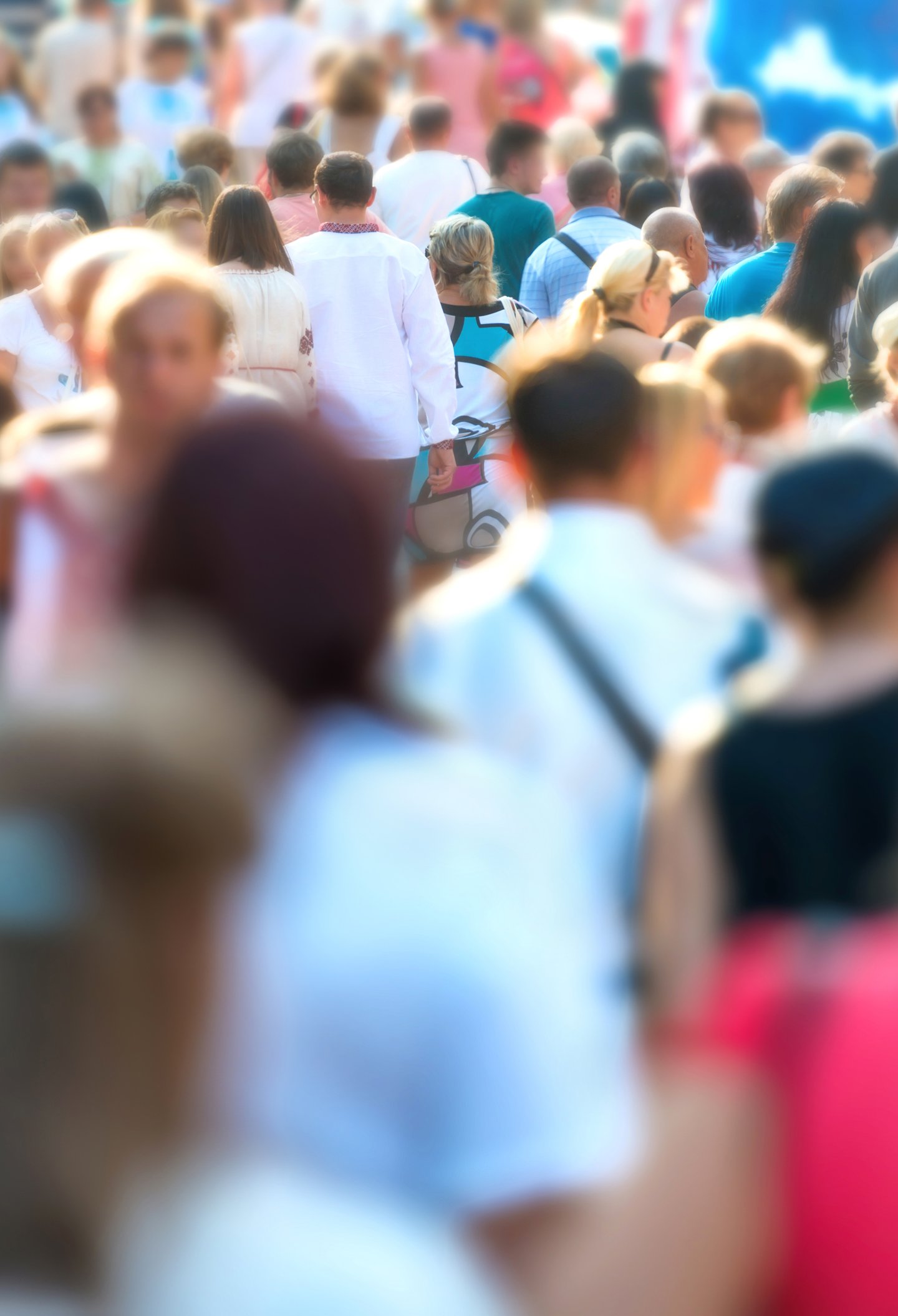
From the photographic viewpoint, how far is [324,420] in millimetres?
2182

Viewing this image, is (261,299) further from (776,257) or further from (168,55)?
(168,55)

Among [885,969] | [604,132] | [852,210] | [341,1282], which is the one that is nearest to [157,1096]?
[341,1282]

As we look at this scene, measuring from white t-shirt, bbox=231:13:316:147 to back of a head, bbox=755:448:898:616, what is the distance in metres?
9.87

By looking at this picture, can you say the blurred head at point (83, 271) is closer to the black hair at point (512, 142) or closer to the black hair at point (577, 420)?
the black hair at point (577, 420)

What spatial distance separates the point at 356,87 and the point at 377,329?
293 cm

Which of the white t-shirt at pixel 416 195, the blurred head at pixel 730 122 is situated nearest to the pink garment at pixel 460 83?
the blurred head at pixel 730 122

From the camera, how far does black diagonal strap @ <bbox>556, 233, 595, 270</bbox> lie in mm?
8211

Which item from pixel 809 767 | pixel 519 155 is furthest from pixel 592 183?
pixel 809 767

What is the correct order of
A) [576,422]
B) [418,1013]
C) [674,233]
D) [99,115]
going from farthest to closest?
1. [99,115]
2. [674,233]
3. [576,422]
4. [418,1013]

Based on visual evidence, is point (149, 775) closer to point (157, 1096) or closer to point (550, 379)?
point (157, 1096)

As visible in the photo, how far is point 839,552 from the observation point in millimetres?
2453

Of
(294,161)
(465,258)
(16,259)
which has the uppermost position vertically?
(294,161)

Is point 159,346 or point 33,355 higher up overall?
point 33,355

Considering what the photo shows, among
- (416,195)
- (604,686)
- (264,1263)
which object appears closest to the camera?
(264,1263)
